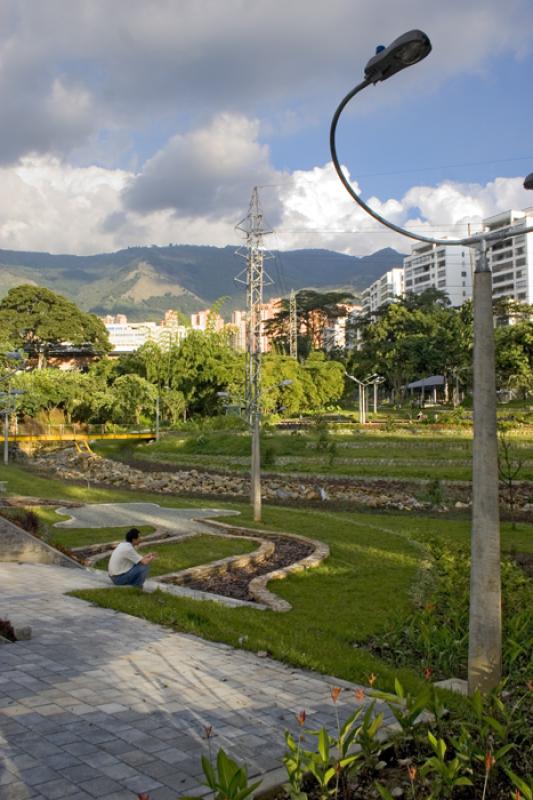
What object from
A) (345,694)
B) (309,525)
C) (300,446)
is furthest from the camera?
(300,446)

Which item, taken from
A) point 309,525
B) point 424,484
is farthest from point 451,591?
point 424,484

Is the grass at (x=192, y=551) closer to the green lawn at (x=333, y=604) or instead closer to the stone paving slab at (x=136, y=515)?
the green lawn at (x=333, y=604)

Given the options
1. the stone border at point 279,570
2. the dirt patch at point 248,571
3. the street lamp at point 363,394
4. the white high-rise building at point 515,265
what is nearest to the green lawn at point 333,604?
the stone border at point 279,570

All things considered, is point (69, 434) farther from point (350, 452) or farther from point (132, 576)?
point (132, 576)

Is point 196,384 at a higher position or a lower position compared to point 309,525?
higher

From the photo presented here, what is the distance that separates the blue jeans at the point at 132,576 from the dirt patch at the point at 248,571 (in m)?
1.36

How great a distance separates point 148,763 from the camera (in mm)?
4484

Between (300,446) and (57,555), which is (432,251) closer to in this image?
(300,446)

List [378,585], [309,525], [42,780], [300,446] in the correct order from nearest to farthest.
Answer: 1. [42,780]
2. [378,585]
3. [309,525]
4. [300,446]

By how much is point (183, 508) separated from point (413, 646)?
14.1 meters

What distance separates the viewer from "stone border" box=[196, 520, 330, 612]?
9.82 m

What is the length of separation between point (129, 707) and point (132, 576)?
4478mm

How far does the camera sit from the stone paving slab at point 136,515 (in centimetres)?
1708

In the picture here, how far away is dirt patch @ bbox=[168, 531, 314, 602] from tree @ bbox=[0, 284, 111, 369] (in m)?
64.5
